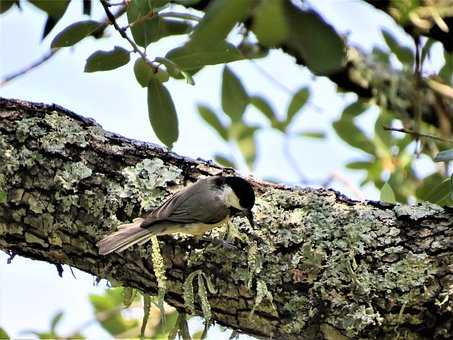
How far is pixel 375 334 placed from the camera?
2.00 meters

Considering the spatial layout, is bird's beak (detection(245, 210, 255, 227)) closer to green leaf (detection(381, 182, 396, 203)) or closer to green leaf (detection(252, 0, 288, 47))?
green leaf (detection(381, 182, 396, 203))

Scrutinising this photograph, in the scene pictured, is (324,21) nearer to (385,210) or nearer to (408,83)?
(385,210)

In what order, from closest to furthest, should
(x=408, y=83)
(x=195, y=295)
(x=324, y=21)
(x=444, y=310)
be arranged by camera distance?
(x=324, y=21) → (x=444, y=310) → (x=195, y=295) → (x=408, y=83)

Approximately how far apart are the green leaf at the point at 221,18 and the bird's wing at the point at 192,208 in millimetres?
1450

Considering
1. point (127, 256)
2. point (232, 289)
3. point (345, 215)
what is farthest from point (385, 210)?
point (127, 256)

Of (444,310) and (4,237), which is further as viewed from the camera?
(4,237)

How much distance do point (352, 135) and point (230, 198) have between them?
1.70 meters

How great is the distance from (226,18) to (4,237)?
1.67 metres

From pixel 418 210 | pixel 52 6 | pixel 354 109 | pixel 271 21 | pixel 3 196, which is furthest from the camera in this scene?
pixel 354 109

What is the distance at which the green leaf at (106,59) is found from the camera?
2.23 meters

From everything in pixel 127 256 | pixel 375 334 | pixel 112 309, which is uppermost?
pixel 127 256

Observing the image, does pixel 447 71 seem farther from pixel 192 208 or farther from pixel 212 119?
pixel 192 208

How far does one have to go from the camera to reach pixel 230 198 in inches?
86.1

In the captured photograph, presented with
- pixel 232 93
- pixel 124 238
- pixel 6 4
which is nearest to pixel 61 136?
pixel 124 238
